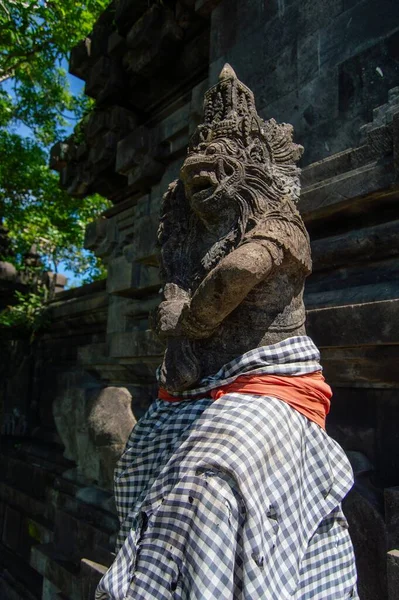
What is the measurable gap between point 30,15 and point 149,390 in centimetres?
468

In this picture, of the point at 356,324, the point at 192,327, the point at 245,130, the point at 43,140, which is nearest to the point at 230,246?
the point at 192,327

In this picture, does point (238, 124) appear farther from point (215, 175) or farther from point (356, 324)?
point (356, 324)

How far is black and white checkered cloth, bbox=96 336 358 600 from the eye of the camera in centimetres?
141

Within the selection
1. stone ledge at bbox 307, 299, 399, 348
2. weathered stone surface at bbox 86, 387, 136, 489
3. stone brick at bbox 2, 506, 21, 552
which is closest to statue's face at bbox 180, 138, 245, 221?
stone ledge at bbox 307, 299, 399, 348

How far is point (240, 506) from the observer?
1.46 m

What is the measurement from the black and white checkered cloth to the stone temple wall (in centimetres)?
49

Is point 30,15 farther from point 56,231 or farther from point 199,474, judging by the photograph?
point 199,474

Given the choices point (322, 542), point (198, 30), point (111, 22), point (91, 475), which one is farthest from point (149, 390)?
point (111, 22)

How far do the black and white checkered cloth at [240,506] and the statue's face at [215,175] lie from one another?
60 centimetres

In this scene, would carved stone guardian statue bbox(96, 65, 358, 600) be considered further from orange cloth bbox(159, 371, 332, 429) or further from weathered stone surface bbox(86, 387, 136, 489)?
weathered stone surface bbox(86, 387, 136, 489)

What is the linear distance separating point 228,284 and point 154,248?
6.86 ft

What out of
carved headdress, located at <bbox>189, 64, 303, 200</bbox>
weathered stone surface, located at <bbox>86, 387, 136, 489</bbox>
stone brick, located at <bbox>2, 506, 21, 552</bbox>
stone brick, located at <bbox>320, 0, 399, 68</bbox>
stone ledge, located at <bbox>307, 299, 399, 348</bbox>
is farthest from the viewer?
stone brick, located at <bbox>2, 506, 21, 552</bbox>

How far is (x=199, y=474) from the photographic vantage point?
150 cm

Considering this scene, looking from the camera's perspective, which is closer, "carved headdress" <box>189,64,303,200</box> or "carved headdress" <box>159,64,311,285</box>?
"carved headdress" <box>159,64,311,285</box>
